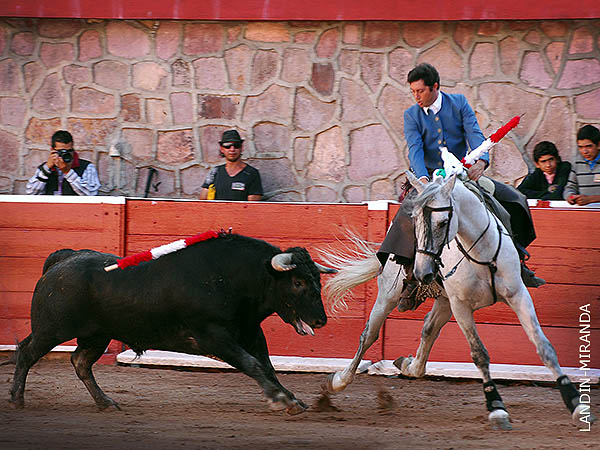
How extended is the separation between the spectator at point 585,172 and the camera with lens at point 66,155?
13.4 feet

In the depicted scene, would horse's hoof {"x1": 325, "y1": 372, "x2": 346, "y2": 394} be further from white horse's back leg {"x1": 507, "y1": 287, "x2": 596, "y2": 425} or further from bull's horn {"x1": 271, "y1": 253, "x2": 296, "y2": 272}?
white horse's back leg {"x1": 507, "y1": 287, "x2": 596, "y2": 425}

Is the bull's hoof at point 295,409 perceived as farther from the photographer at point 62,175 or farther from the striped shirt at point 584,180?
the photographer at point 62,175

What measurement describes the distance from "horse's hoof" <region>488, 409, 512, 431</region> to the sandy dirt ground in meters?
0.06

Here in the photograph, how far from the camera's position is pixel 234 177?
769cm

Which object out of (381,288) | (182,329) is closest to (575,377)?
(381,288)

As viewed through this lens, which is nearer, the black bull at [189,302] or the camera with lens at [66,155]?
the black bull at [189,302]

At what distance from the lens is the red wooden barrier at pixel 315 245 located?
6742mm

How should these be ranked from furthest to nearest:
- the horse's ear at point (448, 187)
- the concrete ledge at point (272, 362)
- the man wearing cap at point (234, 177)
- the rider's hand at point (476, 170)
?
the man wearing cap at point (234, 177) → the concrete ledge at point (272, 362) → the rider's hand at point (476, 170) → the horse's ear at point (448, 187)

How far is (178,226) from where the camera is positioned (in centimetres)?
731

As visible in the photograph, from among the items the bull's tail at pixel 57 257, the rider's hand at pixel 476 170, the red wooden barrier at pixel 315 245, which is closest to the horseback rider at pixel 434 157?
the rider's hand at pixel 476 170

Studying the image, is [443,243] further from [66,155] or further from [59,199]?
[66,155]

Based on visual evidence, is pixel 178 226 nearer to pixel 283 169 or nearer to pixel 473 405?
pixel 283 169

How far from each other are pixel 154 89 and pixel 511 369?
159 inches

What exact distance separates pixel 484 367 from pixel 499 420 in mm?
319
